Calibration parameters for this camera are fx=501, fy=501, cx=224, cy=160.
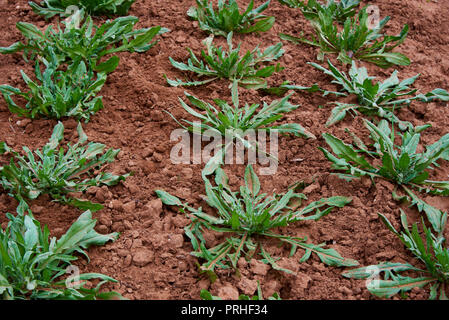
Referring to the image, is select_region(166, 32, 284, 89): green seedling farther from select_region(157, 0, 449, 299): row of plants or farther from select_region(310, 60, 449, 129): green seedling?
select_region(310, 60, 449, 129): green seedling

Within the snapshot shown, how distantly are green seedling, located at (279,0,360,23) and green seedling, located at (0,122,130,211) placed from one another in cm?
187

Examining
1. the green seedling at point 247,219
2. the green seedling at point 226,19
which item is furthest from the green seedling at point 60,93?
the green seedling at point 226,19

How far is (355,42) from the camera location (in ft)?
11.1

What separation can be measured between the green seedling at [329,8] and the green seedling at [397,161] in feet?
3.84

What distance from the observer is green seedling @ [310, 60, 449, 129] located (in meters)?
2.99

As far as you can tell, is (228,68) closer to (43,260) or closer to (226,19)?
(226,19)

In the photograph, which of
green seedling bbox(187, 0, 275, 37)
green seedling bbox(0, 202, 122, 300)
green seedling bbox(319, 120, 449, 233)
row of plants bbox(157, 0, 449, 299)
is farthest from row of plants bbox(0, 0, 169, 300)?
green seedling bbox(319, 120, 449, 233)

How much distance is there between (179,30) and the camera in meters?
3.49

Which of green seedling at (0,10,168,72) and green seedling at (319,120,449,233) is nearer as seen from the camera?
green seedling at (319,120,449,233)

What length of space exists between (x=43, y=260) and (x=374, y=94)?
206cm

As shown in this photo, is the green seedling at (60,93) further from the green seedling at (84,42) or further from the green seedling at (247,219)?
the green seedling at (247,219)

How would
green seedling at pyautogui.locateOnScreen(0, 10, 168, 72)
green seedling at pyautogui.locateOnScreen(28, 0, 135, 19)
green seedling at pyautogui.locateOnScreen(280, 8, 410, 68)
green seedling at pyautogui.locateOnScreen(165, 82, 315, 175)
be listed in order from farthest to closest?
green seedling at pyautogui.locateOnScreen(28, 0, 135, 19), green seedling at pyautogui.locateOnScreen(280, 8, 410, 68), green seedling at pyautogui.locateOnScreen(0, 10, 168, 72), green seedling at pyautogui.locateOnScreen(165, 82, 315, 175)

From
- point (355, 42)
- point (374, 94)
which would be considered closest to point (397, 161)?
point (374, 94)
